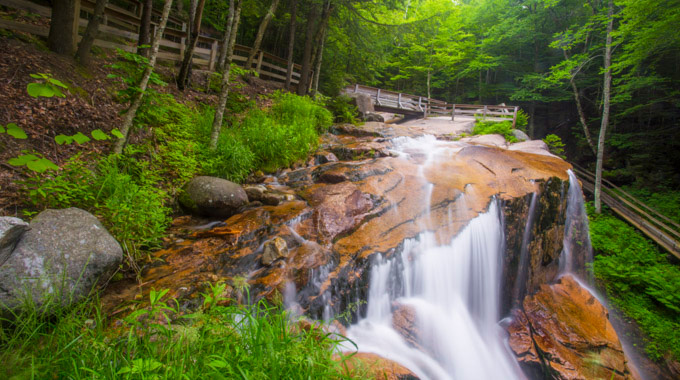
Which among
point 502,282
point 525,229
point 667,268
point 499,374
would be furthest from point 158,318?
point 667,268

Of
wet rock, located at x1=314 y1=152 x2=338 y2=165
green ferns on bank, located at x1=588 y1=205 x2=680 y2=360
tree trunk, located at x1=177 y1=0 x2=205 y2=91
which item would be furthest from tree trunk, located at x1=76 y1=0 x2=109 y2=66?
green ferns on bank, located at x1=588 y1=205 x2=680 y2=360

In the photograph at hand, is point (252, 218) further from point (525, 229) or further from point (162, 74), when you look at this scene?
point (162, 74)

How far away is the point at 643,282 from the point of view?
7.14 m

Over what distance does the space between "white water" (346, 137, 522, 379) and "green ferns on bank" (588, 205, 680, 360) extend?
4.41m

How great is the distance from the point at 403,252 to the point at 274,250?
206 cm

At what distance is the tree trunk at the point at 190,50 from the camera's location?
774cm

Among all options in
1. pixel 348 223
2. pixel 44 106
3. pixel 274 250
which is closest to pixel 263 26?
pixel 44 106

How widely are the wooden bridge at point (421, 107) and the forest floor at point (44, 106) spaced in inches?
522

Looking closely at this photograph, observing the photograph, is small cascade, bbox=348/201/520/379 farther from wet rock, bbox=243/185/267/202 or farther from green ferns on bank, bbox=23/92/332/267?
green ferns on bank, bbox=23/92/332/267

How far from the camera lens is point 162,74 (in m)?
8.25

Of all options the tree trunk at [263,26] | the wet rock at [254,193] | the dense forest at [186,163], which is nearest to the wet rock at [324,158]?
the dense forest at [186,163]

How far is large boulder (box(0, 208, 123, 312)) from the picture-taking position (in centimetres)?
230

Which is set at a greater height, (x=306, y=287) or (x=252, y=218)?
(x=252, y=218)

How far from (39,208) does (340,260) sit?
3.88 m
